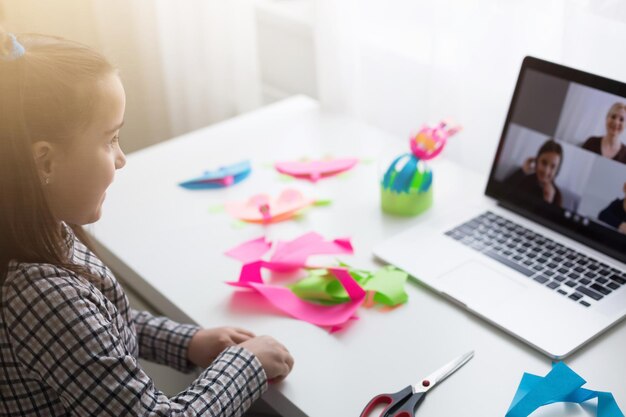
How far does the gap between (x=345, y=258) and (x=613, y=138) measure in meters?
0.37

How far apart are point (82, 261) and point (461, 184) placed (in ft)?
1.95

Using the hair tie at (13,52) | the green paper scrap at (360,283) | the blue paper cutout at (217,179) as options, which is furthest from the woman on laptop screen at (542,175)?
the hair tie at (13,52)

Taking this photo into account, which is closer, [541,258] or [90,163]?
[90,163]

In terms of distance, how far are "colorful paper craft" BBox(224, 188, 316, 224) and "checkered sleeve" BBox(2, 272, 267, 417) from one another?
381 millimetres

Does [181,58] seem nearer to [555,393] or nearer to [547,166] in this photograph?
[547,166]

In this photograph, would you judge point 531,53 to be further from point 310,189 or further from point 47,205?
point 47,205

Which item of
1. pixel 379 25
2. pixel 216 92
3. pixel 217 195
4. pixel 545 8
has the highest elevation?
pixel 545 8

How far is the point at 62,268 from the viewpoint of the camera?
0.77 metres

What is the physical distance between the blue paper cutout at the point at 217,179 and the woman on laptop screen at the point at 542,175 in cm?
44

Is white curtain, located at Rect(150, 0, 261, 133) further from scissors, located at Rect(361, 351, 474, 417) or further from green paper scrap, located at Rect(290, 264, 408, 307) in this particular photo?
scissors, located at Rect(361, 351, 474, 417)

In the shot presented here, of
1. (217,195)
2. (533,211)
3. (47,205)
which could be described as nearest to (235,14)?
(217,195)

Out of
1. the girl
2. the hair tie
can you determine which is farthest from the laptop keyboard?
the hair tie

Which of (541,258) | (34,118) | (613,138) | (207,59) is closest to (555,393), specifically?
(541,258)

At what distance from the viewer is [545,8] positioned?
1.09m
